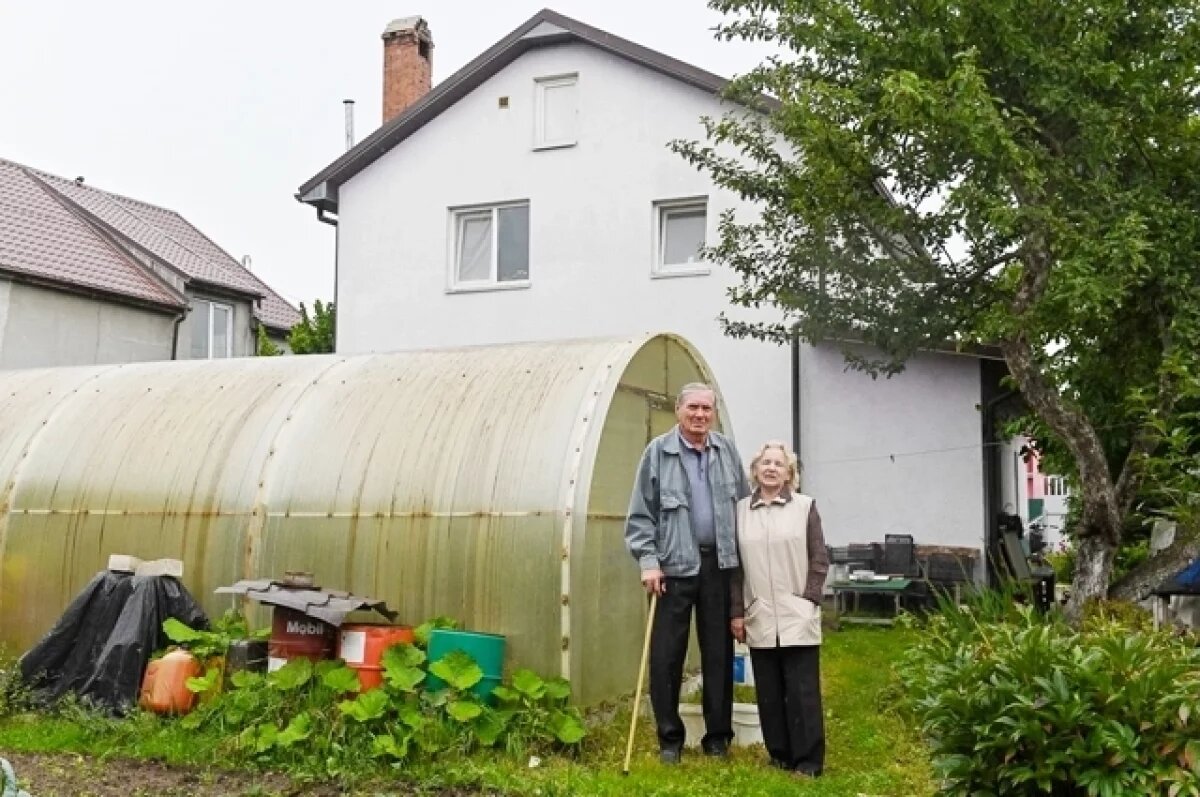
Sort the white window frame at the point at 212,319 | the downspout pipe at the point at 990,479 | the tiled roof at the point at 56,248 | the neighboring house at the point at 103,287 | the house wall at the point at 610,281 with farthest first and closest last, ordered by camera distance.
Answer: the white window frame at the point at 212,319 < the tiled roof at the point at 56,248 < the neighboring house at the point at 103,287 < the house wall at the point at 610,281 < the downspout pipe at the point at 990,479

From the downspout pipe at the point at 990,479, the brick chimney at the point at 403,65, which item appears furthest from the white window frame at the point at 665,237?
the brick chimney at the point at 403,65

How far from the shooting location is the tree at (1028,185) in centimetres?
859

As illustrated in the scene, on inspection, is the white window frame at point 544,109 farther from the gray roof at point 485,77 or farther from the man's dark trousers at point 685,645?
the man's dark trousers at point 685,645

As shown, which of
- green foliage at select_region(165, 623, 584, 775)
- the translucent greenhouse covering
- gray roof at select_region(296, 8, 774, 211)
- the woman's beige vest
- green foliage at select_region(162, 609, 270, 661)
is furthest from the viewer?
gray roof at select_region(296, 8, 774, 211)

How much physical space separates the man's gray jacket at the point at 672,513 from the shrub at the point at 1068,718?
1.70m

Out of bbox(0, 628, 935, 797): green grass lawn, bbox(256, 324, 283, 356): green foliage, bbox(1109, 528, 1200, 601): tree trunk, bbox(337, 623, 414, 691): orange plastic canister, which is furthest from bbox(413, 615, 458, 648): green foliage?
bbox(256, 324, 283, 356): green foliage

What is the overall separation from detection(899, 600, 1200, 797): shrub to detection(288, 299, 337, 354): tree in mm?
15973

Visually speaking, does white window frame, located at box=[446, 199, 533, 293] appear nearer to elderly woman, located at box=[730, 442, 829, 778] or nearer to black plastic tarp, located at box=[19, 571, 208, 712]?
black plastic tarp, located at box=[19, 571, 208, 712]

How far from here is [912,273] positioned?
1022cm

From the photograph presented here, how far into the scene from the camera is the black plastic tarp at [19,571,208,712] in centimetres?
793

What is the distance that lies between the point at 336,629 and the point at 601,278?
32.2ft

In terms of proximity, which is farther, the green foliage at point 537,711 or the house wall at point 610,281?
the house wall at point 610,281

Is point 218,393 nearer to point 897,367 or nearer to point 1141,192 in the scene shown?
point 897,367

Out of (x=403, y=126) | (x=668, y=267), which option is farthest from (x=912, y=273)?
(x=403, y=126)
